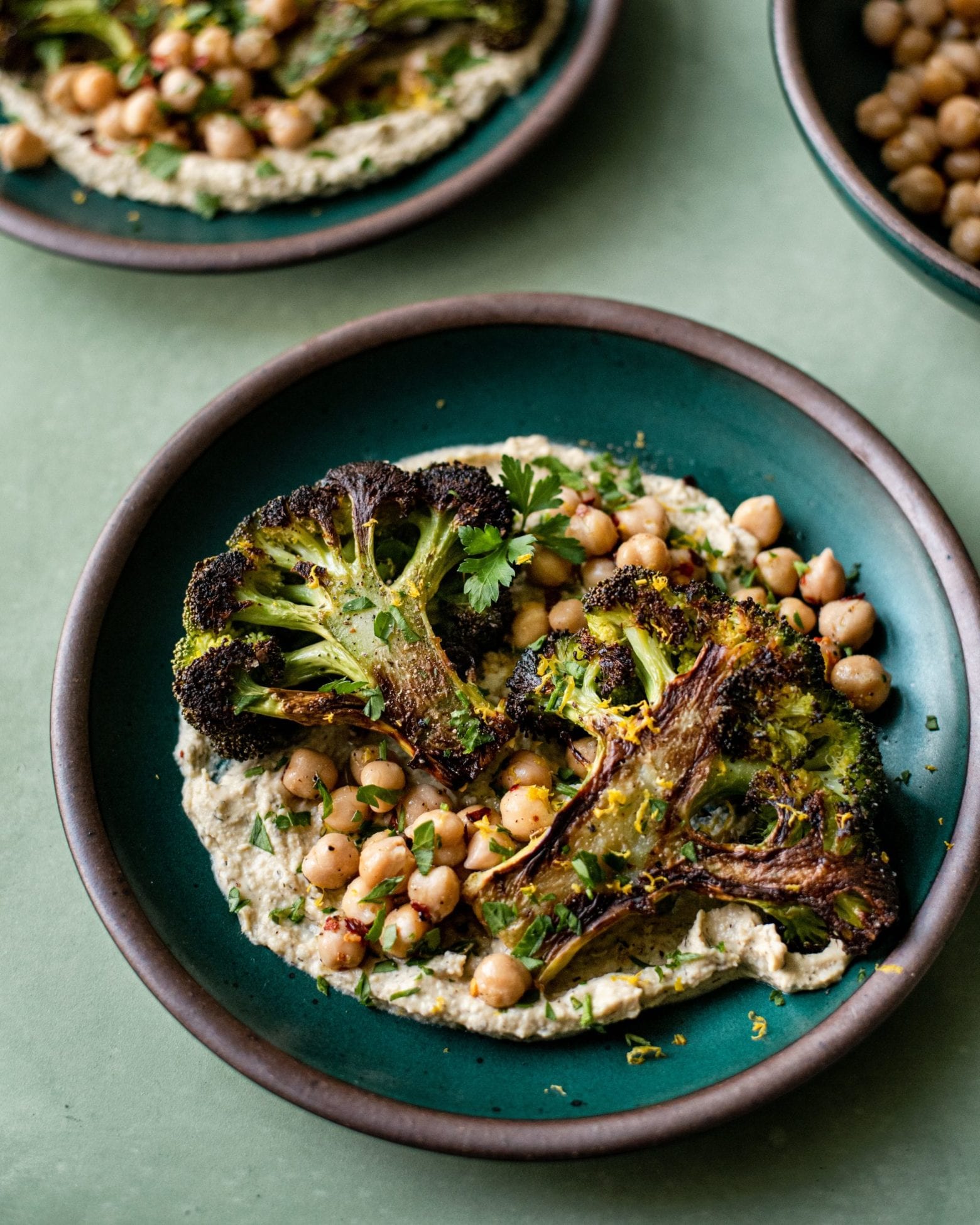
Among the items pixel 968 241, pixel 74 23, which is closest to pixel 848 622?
pixel 968 241

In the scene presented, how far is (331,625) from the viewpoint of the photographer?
2.87 metres

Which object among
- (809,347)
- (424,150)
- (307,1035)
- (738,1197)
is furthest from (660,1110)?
(424,150)

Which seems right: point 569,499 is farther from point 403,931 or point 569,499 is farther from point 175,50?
point 175,50

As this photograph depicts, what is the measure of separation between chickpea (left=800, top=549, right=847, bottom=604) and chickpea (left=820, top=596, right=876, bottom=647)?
0.12 ft

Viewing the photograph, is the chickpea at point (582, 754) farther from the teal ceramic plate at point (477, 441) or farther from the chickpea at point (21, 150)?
the chickpea at point (21, 150)

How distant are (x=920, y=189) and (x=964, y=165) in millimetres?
183

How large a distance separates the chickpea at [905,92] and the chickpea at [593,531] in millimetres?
1776

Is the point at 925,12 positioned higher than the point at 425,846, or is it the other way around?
the point at 925,12

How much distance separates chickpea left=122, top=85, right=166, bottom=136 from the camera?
3654 millimetres

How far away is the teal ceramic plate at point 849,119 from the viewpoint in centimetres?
322

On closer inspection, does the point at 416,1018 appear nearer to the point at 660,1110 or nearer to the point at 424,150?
the point at 660,1110

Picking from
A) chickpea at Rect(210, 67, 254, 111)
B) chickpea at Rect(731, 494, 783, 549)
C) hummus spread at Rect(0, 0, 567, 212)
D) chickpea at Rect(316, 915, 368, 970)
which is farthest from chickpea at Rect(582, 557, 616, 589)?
chickpea at Rect(210, 67, 254, 111)

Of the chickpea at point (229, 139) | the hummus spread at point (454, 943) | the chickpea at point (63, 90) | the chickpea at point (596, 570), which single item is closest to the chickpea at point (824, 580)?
the chickpea at point (596, 570)

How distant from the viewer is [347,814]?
9.57 ft
